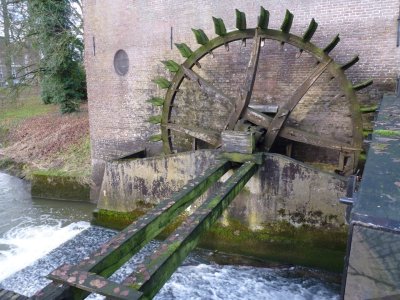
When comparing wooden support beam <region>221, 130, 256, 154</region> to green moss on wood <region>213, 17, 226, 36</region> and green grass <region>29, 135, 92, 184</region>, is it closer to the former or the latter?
green moss on wood <region>213, 17, 226, 36</region>

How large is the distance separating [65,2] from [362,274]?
1206 cm

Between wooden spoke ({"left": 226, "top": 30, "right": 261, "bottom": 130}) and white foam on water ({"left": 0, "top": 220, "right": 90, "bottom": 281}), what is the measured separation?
11.9ft

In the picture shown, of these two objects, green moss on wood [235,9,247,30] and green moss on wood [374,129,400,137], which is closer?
green moss on wood [374,129,400,137]

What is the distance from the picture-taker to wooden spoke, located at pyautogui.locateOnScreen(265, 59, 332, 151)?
5.14 meters

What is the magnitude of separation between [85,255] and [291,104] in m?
3.98

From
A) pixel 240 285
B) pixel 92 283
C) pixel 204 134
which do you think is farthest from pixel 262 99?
pixel 92 283

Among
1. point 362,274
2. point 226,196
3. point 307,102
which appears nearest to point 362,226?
point 362,274

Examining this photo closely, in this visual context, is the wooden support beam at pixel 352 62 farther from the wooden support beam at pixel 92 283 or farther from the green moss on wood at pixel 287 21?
the wooden support beam at pixel 92 283

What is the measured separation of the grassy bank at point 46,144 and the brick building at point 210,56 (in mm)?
1039

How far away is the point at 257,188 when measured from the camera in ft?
15.9


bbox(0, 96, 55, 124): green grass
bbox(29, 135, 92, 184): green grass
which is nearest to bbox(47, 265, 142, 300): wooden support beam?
bbox(29, 135, 92, 184): green grass

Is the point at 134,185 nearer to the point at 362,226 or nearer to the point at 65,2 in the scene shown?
the point at 362,226

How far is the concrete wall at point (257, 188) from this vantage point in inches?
177

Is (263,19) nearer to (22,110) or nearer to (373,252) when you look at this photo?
(373,252)
